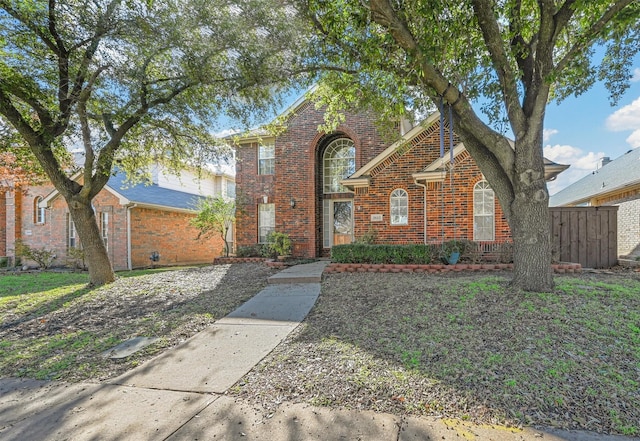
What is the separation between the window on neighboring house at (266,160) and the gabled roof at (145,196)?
355 centimetres

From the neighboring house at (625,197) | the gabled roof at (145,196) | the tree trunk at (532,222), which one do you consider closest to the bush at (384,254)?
the tree trunk at (532,222)

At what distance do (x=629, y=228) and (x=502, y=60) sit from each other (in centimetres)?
1188

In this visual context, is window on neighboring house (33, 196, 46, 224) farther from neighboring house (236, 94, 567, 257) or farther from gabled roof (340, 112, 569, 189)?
gabled roof (340, 112, 569, 189)

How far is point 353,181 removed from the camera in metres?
11.3

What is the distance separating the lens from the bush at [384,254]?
9219 mm

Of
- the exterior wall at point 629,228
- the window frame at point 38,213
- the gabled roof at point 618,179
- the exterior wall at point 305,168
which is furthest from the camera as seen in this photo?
the window frame at point 38,213

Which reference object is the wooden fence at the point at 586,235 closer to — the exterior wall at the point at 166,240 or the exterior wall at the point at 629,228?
the exterior wall at the point at 629,228

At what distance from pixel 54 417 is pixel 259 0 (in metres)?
7.80

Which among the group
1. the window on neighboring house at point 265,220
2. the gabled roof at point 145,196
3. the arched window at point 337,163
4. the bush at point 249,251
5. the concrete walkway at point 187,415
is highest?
the arched window at point 337,163

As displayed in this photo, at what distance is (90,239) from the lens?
859 cm

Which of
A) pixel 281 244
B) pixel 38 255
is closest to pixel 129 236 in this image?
pixel 38 255

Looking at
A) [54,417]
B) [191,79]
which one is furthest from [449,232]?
[54,417]

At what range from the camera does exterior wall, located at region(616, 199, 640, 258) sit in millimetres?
11990

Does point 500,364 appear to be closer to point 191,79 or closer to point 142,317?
point 142,317
